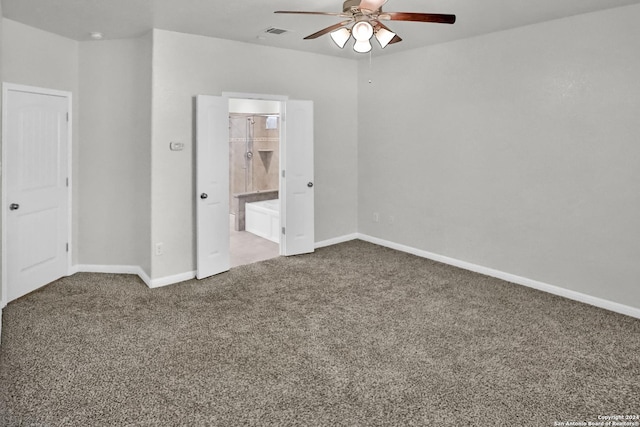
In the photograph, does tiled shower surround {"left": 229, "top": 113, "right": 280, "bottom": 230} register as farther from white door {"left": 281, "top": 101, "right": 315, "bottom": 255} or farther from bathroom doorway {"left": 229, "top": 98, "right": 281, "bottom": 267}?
white door {"left": 281, "top": 101, "right": 315, "bottom": 255}

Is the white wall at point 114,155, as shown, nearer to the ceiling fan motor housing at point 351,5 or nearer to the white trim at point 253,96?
the white trim at point 253,96

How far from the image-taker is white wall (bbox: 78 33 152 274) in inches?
178

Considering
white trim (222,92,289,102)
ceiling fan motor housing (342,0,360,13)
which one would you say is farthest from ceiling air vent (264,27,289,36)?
ceiling fan motor housing (342,0,360,13)

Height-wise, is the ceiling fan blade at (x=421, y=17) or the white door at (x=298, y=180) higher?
the ceiling fan blade at (x=421, y=17)

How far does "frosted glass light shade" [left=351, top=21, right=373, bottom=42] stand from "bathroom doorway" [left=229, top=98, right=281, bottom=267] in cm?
429

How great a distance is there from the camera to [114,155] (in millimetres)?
4688

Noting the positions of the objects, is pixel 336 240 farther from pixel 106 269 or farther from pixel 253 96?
pixel 106 269

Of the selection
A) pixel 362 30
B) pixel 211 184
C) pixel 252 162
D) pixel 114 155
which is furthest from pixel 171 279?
pixel 252 162

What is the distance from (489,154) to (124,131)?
4.10 meters

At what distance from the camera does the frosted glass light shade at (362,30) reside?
9.25 feet

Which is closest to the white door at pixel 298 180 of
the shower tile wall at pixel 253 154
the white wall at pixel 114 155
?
the white wall at pixel 114 155

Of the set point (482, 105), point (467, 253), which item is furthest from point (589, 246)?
point (482, 105)

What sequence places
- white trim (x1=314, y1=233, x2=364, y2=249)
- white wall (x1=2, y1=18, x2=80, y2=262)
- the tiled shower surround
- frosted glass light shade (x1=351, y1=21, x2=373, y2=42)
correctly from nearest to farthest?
frosted glass light shade (x1=351, y1=21, x2=373, y2=42), white wall (x1=2, y1=18, x2=80, y2=262), white trim (x1=314, y1=233, x2=364, y2=249), the tiled shower surround

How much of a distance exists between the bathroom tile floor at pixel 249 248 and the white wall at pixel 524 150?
5.71 feet
